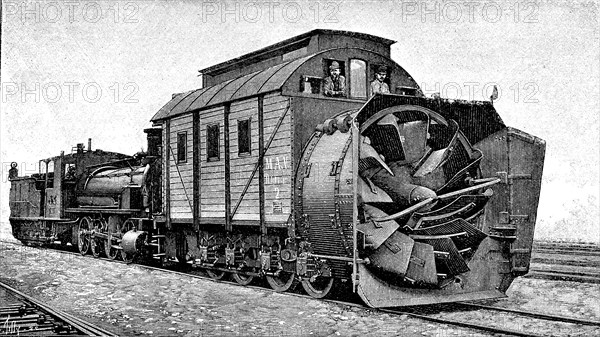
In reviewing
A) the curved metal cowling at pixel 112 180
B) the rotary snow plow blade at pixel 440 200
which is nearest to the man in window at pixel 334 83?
the rotary snow plow blade at pixel 440 200

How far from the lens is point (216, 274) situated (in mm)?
14211

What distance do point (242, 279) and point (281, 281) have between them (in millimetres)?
1366

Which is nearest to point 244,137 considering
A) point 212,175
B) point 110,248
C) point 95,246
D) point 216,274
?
point 212,175

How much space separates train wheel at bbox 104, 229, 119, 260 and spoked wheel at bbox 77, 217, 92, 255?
5.73 feet

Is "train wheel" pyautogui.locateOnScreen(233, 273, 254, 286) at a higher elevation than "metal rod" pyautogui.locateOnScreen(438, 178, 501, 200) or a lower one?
lower

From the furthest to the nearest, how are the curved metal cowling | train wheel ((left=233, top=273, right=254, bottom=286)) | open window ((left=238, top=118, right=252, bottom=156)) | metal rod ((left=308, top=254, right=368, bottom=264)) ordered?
1. the curved metal cowling
2. train wheel ((left=233, top=273, right=254, bottom=286))
3. open window ((left=238, top=118, right=252, bottom=156))
4. metal rod ((left=308, top=254, right=368, bottom=264))

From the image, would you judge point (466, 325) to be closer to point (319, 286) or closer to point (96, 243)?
point (319, 286)

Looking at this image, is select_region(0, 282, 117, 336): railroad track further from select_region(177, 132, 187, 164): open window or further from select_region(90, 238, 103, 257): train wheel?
select_region(90, 238, 103, 257): train wheel

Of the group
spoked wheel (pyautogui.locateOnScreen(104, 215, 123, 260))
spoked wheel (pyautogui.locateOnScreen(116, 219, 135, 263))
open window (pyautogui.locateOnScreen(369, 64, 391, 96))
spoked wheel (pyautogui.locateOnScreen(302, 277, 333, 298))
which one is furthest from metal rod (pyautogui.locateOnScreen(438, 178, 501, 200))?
spoked wheel (pyautogui.locateOnScreen(104, 215, 123, 260))

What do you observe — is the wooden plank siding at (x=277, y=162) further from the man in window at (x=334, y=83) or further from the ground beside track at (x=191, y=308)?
the ground beside track at (x=191, y=308)

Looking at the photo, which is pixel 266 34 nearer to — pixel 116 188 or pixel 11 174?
pixel 116 188

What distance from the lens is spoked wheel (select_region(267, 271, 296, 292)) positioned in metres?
11.6

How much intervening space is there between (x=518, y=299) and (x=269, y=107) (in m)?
5.35

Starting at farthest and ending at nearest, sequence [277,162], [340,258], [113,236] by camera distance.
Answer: [113,236] → [277,162] → [340,258]
